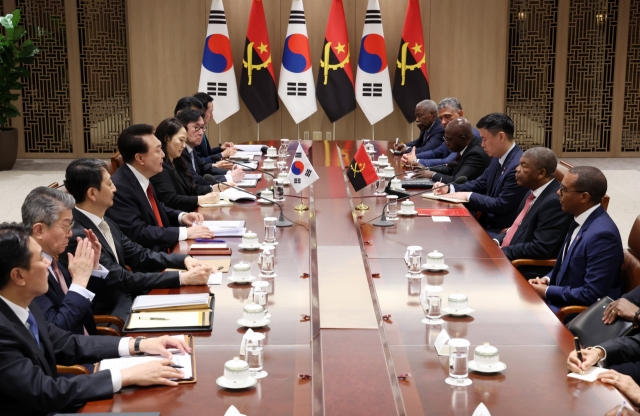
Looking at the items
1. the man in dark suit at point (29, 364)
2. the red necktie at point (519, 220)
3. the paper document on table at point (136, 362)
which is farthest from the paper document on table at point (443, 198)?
the man in dark suit at point (29, 364)

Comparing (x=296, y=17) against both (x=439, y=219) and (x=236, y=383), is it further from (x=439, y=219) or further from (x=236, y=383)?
(x=236, y=383)

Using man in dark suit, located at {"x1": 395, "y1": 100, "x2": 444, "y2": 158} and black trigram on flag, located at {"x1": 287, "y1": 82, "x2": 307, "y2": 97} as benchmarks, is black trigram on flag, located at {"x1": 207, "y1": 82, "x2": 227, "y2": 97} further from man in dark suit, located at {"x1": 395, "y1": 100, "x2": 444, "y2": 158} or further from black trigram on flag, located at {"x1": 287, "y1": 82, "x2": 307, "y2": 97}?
man in dark suit, located at {"x1": 395, "y1": 100, "x2": 444, "y2": 158}

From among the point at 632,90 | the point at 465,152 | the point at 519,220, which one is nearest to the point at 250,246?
the point at 519,220

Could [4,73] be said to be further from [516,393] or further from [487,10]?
[516,393]

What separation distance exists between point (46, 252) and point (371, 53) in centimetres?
740

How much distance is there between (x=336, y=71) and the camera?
32.8 feet

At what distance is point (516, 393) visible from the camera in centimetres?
236

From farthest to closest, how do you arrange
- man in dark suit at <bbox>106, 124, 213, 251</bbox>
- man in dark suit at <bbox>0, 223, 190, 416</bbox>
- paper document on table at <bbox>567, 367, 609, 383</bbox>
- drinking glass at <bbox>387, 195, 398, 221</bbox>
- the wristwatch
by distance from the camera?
drinking glass at <bbox>387, 195, 398, 221</bbox> → man in dark suit at <bbox>106, 124, 213, 251</bbox> → the wristwatch → paper document on table at <bbox>567, 367, 609, 383</bbox> → man in dark suit at <bbox>0, 223, 190, 416</bbox>

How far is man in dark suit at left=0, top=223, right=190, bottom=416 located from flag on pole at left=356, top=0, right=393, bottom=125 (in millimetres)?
7801

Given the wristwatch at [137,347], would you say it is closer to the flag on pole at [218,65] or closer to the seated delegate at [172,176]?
the seated delegate at [172,176]

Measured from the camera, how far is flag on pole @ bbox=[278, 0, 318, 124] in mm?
9805

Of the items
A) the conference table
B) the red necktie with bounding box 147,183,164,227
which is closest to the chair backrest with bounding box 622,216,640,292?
the conference table

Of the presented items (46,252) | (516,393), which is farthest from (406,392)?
(46,252)

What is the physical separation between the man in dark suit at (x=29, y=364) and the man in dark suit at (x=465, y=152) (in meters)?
4.03
